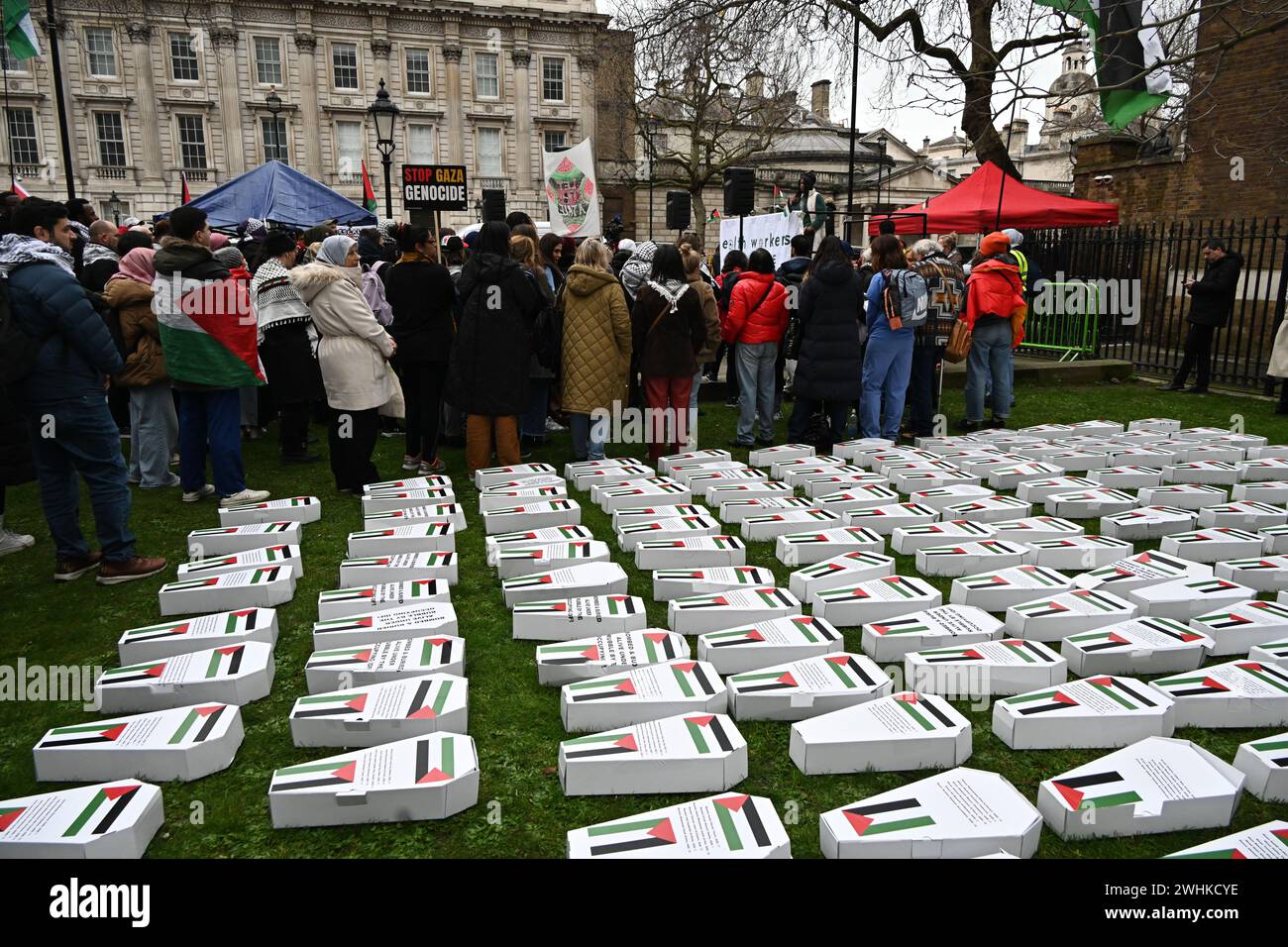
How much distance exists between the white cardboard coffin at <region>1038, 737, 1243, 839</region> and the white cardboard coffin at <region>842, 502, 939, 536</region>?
9.34ft

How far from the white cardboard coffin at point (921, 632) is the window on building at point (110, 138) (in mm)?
49455

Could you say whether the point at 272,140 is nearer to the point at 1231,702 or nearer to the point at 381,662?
the point at 381,662

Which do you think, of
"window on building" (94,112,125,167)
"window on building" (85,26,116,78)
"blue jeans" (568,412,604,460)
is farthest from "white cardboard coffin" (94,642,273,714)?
"window on building" (85,26,116,78)

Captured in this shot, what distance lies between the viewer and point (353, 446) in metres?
6.73

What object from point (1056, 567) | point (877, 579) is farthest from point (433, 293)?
point (1056, 567)

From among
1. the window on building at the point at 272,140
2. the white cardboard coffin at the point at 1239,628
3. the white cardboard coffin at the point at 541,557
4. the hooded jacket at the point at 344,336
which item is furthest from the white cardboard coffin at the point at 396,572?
the window on building at the point at 272,140

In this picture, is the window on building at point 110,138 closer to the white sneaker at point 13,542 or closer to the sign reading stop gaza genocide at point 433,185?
the sign reading stop gaza genocide at point 433,185

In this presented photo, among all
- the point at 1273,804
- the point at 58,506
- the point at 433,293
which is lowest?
the point at 1273,804

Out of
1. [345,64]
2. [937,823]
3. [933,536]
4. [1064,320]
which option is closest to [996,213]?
[1064,320]

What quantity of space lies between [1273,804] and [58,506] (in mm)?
5986

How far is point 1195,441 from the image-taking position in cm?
808

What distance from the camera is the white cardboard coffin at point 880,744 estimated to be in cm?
305

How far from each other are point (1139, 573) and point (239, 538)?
5.25 metres
